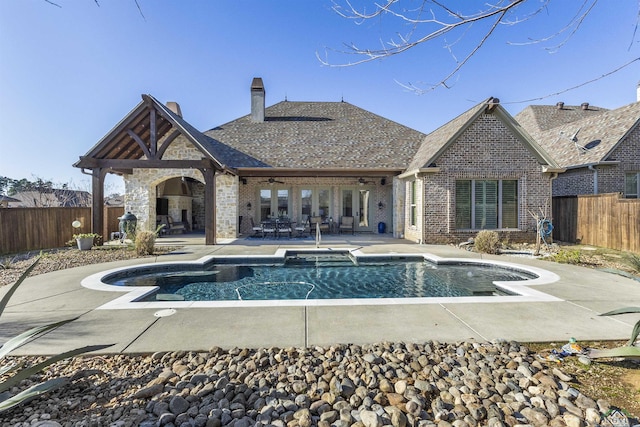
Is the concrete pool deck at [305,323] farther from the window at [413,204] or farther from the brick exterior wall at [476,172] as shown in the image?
the window at [413,204]

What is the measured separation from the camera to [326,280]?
7.32m

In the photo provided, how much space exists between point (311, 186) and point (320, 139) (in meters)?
2.59

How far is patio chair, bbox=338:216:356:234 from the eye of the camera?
52.1ft

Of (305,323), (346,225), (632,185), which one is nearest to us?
(305,323)

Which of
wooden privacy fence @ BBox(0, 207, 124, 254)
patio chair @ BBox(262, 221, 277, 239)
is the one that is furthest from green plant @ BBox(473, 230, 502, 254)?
wooden privacy fence @ BBox(0, 207, 124, 254)

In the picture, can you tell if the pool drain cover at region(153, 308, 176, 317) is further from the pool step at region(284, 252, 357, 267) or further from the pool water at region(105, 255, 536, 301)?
the pool step at region(284, 252, 357, 267)

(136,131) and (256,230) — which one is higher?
(136,131)

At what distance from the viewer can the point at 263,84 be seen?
18.2 metres

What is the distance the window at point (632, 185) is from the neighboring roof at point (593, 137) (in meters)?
1.60

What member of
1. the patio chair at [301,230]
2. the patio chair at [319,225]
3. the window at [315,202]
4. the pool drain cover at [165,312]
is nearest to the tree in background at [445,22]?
the pool drain cover at [165,312]

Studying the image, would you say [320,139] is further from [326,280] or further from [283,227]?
[326,280]

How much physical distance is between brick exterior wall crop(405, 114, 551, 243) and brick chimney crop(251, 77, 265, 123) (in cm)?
1089

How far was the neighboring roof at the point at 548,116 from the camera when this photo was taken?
2125 cm

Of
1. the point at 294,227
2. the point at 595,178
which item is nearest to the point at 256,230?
the point at 294,227
